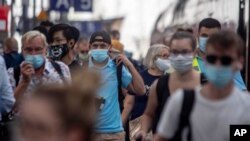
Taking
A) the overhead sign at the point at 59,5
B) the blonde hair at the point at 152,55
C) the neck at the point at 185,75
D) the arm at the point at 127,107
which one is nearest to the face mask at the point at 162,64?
the blonde hair at the point at 152,55

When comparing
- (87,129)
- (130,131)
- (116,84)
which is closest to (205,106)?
(87,129)

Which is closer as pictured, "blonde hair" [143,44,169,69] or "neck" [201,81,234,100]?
"neck" [201,81,234,100]

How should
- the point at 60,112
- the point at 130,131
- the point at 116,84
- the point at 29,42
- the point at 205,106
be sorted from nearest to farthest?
the point at 60,112 < the point at 205,106 < the point at 29,42 < the point at 116,84 < the point at 130,131

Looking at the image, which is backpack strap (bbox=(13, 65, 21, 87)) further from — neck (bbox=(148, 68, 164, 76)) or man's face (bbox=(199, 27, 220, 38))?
neck (bbox=(148, 68, 164, 76))

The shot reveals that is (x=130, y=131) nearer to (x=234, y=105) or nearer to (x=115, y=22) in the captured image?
(x=234, y=105)

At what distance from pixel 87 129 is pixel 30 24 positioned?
35915mm

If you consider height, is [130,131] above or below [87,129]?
below

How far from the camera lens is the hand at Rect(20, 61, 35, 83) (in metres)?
8.27

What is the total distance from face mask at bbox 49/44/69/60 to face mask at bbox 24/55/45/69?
1.31 m

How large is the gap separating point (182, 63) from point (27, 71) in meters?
1.86

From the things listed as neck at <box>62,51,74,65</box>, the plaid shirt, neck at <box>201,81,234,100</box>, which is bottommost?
the plaid shirt

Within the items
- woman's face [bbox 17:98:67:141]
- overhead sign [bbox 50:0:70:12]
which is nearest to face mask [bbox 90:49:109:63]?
woman's face [bbox 17:98:67:141]

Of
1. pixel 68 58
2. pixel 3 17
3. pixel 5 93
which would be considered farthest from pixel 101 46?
pixel 3 17

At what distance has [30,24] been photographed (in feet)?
129
